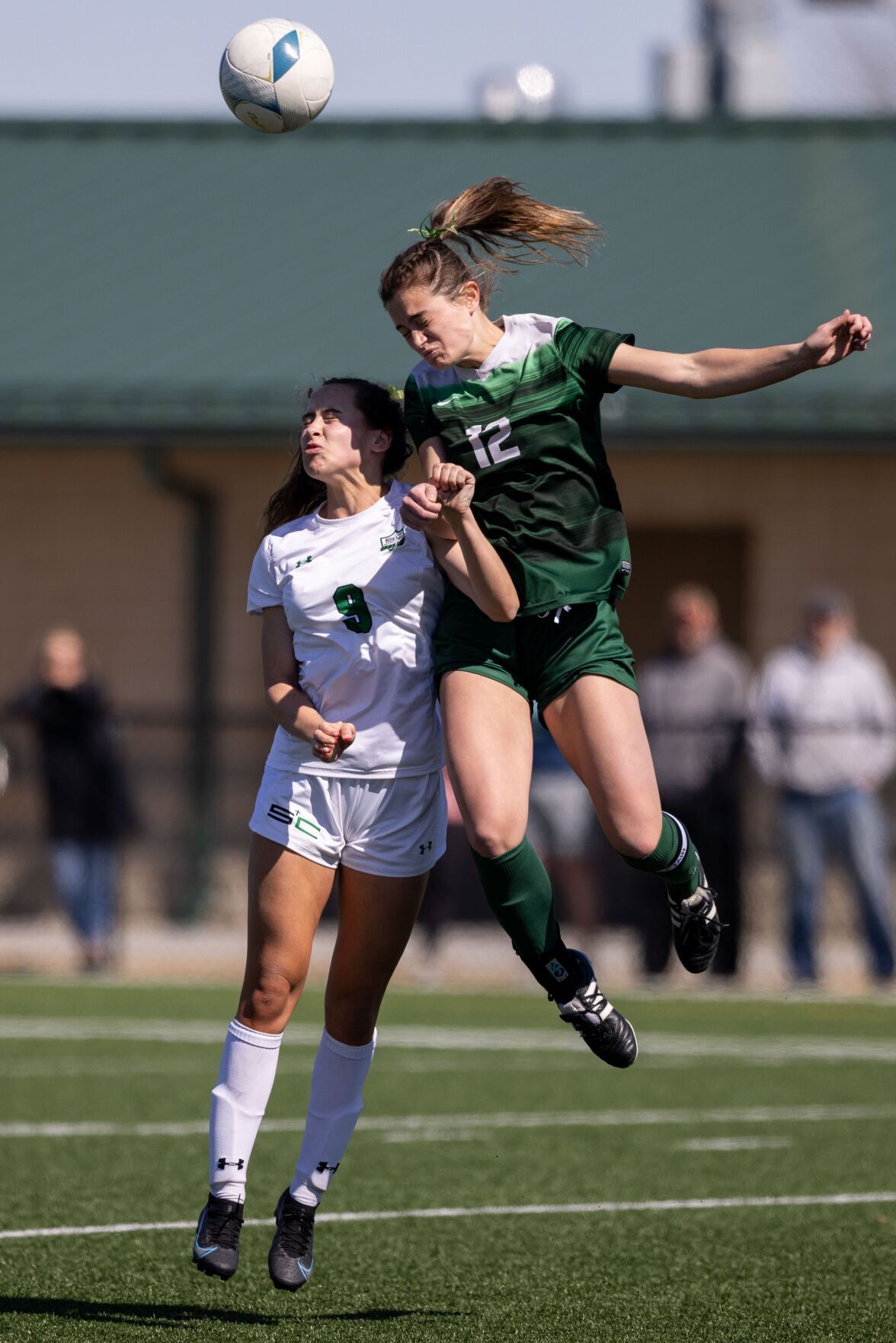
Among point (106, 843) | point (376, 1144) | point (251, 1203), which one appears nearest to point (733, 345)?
point (106, 843)

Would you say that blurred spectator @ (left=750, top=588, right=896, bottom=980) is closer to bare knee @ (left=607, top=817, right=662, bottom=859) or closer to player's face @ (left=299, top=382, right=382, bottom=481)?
bare knee @ (left=607, top=817, right=662, bottom=859)

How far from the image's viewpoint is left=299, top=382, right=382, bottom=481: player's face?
5.56 m

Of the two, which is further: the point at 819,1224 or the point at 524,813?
the point at 819,1224

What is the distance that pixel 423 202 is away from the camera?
64.5 feet

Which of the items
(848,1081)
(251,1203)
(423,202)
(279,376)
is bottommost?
(848,1081)

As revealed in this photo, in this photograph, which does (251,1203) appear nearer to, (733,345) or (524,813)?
(524,813)

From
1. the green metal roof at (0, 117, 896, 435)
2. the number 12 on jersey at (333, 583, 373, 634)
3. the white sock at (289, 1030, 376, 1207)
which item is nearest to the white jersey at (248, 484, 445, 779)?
the number 12 on jersey at (333, 583, 373, 634)

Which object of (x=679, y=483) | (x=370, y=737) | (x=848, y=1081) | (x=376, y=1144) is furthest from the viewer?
(x=679, y=483)

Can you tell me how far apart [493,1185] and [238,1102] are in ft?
7.06

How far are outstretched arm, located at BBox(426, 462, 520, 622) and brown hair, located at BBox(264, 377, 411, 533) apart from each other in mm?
192

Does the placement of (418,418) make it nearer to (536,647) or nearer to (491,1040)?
(536,647)

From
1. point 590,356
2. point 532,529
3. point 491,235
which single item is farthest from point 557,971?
point 491,235

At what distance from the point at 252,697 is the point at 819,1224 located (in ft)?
37.8

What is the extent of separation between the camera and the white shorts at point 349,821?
17.8 ft
